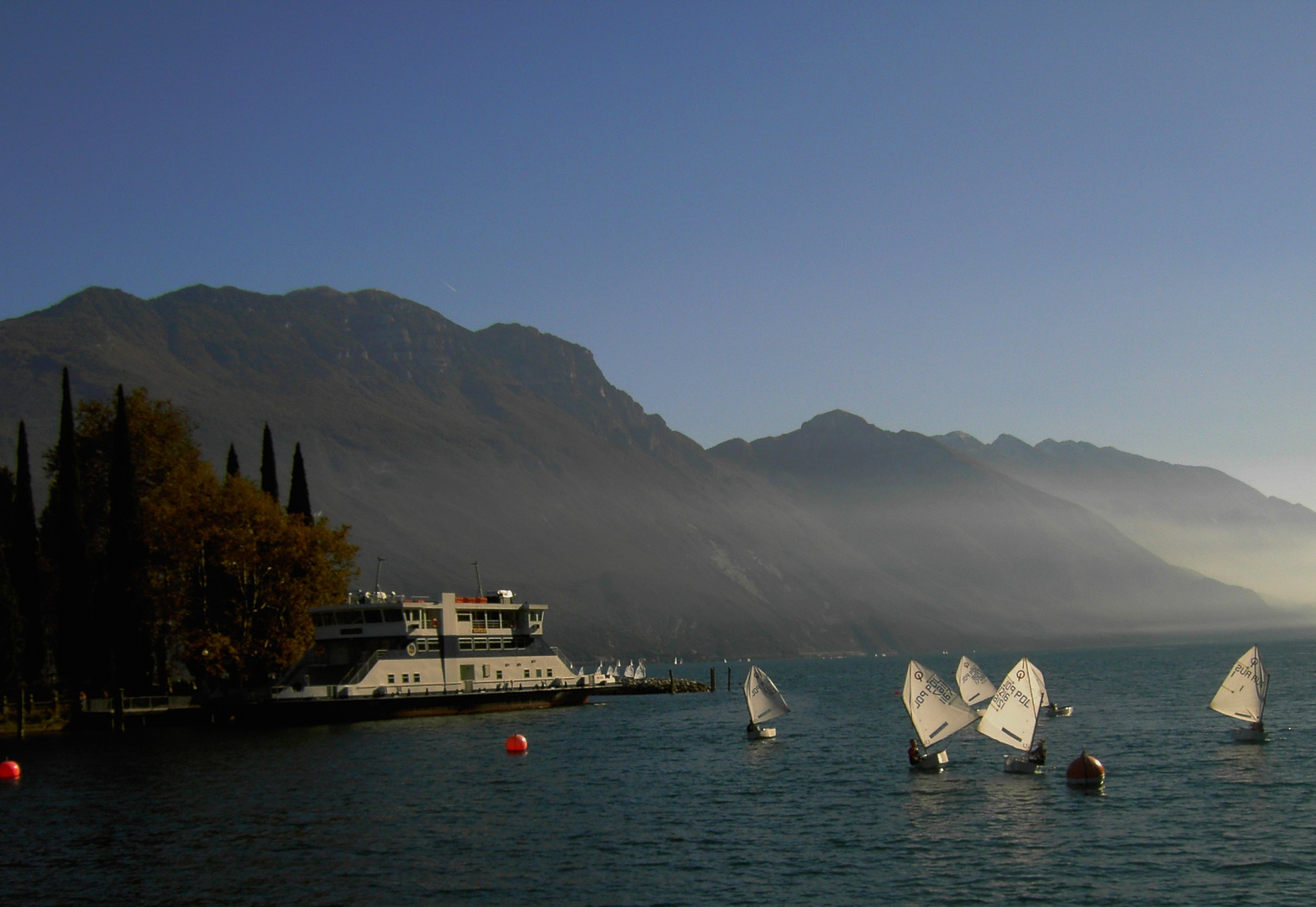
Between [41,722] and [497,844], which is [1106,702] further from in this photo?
[41,722]

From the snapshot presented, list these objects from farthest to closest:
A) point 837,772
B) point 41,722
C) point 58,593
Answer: point 58,593 < point 41,722 < point 837,772

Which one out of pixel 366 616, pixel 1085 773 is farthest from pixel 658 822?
pixel 366 616

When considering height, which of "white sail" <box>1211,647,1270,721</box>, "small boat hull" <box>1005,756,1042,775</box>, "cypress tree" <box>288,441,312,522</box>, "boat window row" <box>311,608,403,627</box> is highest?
"cypress tree" <box>288,441,312,522</box>

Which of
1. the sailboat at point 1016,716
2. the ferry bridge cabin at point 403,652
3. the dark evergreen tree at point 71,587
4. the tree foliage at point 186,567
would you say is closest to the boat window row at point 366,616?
the ferry bridge cabin at point 403,652

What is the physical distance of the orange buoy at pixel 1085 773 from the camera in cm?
4966

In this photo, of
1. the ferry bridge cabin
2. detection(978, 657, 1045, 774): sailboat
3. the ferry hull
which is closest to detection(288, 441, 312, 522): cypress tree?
the ferry bridge cabin

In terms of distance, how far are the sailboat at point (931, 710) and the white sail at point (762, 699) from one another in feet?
65.8

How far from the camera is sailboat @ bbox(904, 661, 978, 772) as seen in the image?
181 feet

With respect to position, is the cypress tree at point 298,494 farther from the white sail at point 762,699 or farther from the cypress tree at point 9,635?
the white sail at point 762,699

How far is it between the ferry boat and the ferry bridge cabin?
7cm

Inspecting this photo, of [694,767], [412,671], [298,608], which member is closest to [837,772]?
[694,767]

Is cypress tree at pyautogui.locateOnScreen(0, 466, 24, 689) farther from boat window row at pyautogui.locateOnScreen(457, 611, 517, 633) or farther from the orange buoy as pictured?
the orange buoy

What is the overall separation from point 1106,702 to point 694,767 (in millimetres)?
57798

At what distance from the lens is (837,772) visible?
57.7m
